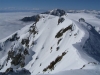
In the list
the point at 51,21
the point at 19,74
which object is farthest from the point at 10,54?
the point at 19,74

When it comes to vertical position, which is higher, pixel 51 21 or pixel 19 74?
pixel 51 21

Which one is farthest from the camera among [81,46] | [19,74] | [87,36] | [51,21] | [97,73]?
[51,21]

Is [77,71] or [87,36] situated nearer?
[77,71]

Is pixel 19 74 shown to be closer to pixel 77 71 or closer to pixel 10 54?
pixel 77 71

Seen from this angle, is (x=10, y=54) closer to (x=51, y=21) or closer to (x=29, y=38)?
(x=29, y=38)

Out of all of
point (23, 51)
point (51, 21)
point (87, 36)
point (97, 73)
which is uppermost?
point (51, 21)

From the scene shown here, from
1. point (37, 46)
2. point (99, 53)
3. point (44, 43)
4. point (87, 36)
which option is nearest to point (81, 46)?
Answer: point (99, 53)

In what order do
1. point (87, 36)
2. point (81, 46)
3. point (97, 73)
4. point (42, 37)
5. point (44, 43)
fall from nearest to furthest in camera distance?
point (97, 73) < point (81, 46) < point (87, 36) < point (44, 43) < point (42, 37)

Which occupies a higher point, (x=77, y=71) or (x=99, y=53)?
(x=99, y=53)

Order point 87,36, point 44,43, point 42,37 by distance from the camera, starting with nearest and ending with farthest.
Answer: point 87,36 < point 44,43 < point 42,37

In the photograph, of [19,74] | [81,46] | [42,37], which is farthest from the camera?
[42,37]
